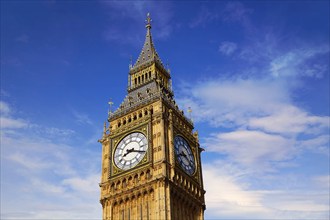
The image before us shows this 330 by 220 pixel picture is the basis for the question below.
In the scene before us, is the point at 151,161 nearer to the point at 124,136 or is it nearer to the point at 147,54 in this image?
the point at 124,136

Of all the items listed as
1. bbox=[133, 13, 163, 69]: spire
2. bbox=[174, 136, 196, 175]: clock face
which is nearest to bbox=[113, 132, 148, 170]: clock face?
bbox=[174, 136, 196, 175]: clock face

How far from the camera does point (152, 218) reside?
6088cm

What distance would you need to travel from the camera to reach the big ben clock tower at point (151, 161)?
63.1m

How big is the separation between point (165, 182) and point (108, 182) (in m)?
9.28

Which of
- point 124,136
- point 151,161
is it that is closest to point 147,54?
point 124,136

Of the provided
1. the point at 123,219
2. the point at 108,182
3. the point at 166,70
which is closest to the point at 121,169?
the point at 108,182

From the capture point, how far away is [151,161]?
65.1 m

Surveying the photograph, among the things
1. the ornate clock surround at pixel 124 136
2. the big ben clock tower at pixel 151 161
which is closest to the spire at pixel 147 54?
the big ben clock tower at pixel 151 161

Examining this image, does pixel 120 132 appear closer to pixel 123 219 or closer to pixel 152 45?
pixel 123 219

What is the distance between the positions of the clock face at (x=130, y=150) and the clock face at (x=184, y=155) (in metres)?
4.60

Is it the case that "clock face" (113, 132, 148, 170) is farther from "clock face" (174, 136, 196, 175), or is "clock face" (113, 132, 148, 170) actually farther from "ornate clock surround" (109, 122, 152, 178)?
"clock face" (174, 136, 196, 175)

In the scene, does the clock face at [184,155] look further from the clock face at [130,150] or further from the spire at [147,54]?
the spire at [147,54]

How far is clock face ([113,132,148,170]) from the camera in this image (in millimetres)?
67250

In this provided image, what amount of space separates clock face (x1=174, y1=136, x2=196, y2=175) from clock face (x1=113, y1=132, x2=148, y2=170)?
4.60 meters
